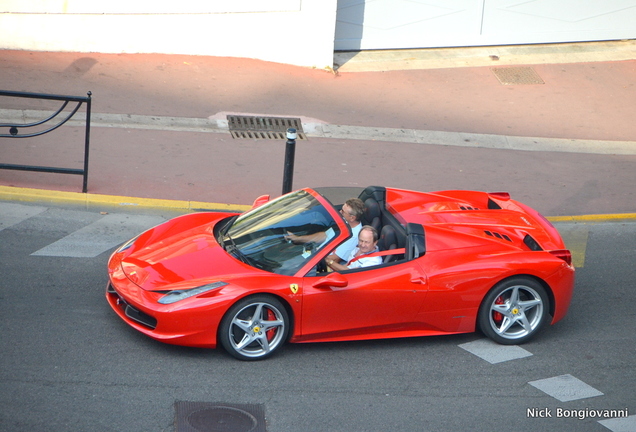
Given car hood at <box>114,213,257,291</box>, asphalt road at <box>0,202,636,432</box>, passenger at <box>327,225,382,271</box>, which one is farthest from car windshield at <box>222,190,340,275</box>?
asphalt road at <box>0,202,636,432</box>

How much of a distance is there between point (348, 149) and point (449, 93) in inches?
134

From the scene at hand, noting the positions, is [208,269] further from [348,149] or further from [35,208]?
[348,149]

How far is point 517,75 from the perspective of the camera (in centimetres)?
1552

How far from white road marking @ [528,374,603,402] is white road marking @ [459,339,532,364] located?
402 mm

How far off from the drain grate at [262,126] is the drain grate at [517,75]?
478 centimetres

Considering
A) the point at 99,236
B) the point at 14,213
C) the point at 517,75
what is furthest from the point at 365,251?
the point at 517,75

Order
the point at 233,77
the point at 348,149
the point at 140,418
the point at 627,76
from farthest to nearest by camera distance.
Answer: the point at 627,76 → the point at 233,77 → the point at 348,149 → the point at 140,418

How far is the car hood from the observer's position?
6277mm

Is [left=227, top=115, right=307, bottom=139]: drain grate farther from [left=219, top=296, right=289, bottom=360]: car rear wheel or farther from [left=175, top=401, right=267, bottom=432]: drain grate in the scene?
[left=175, top=401, right=267, bottom=432]: drain grate

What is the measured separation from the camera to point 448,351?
22.4 ft

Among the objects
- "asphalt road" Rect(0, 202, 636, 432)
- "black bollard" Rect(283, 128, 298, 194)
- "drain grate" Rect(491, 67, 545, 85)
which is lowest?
"asphalt road" Rect(0, 202, 636, 432)

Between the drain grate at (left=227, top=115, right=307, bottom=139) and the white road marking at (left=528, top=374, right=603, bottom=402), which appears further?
the drain grate at (left=227, top=115, right=307, bottom=139)

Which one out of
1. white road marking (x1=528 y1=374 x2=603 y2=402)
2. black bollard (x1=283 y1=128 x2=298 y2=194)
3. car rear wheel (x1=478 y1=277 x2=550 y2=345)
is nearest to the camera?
white road marking (x1=528 y1=374 x2=603 y2=402)

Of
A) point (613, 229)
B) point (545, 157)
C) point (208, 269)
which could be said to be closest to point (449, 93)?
point (545, 157)
